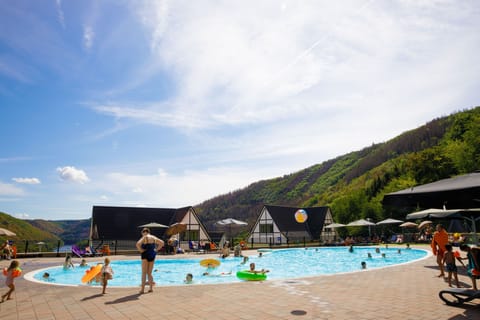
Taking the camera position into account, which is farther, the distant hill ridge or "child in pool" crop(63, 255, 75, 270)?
the distant hill ridge

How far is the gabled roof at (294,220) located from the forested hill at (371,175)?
3564mm

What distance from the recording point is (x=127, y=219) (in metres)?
33.7

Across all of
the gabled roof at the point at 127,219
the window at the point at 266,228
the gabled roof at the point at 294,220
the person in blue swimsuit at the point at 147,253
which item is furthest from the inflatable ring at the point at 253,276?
the window at the point at 266,228

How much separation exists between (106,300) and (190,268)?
11.7 metres

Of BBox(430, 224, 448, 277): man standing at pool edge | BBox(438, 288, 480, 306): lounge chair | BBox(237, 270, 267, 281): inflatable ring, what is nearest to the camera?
BBox(438, 288, 480, 306): lounge chair

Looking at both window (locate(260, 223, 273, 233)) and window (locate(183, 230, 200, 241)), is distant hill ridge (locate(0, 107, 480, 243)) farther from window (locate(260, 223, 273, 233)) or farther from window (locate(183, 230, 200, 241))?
window (locate(183, 230, 200, 241))

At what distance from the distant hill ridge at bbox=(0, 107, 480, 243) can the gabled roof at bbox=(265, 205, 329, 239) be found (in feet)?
11.7

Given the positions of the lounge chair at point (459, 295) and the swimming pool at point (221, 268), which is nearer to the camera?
the lounge chair at point (459, 295)

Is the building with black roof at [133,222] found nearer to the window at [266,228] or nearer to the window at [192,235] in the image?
the window at [192,235]

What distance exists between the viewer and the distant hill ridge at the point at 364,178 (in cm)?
4134

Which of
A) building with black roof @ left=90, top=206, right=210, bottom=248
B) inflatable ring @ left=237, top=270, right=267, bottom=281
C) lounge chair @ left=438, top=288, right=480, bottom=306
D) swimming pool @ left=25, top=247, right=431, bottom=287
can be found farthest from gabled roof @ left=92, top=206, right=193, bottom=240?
lounge chair @ left=438, top=288, right=480, bottom=306

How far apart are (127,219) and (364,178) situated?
70.2 m

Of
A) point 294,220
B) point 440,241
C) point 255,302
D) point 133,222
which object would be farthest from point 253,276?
point 294,220

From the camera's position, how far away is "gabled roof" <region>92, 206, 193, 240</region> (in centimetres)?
3150
